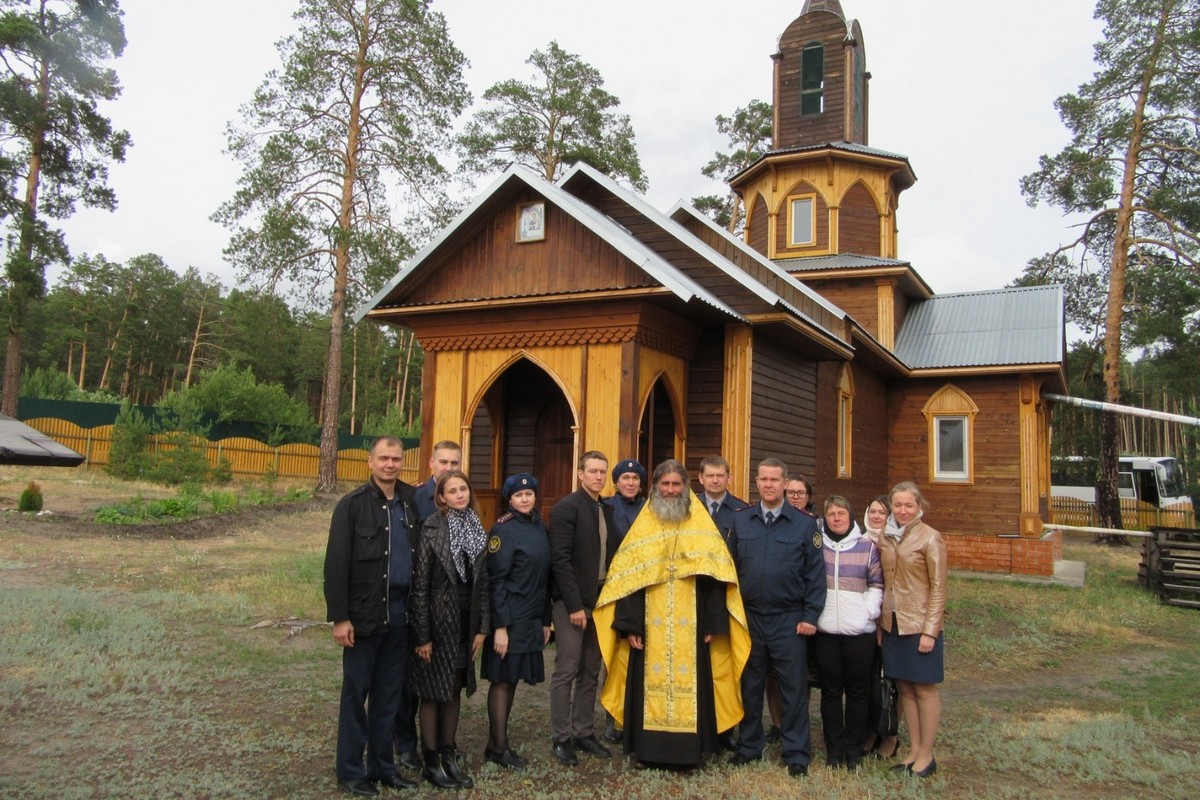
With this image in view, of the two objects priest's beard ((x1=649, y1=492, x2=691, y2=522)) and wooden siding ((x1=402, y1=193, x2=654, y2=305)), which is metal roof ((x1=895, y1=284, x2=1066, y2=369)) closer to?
wooden siding ((x1=402, y1=193, x2=654, y2=305))

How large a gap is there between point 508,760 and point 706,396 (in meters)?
5.82

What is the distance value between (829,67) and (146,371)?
49124 mm

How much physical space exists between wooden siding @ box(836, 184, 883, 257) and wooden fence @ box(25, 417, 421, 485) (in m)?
13.5

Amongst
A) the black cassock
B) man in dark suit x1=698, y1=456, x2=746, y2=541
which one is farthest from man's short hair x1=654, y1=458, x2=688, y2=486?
the black cassock

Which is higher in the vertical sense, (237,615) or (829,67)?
(829,67)

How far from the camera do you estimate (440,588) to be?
474 cm

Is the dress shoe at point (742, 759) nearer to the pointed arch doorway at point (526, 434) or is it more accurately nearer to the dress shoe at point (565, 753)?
the dress shoe at point (565, 753)

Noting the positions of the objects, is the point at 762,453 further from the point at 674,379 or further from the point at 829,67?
the point at 829,67

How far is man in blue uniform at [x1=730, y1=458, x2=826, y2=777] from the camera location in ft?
16.6

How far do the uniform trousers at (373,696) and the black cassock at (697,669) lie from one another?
4.17 ft

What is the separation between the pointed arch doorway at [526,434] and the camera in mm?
11070

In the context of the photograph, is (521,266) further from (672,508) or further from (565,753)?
(565,753)

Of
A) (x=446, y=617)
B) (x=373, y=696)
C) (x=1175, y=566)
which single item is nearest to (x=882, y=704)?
(x=446, y=617)

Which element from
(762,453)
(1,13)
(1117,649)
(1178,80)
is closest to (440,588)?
(762,453)
